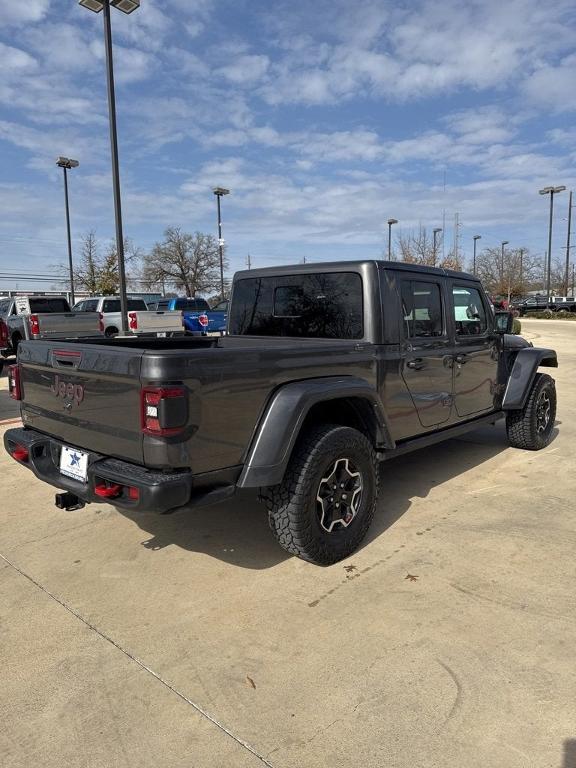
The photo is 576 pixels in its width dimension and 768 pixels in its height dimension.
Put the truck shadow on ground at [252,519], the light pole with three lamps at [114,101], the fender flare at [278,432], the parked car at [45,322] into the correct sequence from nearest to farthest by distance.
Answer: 1. the fender flare at [278,432]
2. the truck shadow on ground at [252,519]
3. the light pole with three lamps at [114,101]
4. the parked car at [45,322]

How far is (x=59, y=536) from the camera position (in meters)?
3.92

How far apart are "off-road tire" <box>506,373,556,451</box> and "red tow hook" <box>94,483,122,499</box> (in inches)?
171

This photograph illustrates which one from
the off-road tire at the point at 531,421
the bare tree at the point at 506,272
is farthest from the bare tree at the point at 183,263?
the off-road tire at the point at 531,421

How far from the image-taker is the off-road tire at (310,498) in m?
3.17

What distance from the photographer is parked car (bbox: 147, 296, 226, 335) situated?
63.0ft

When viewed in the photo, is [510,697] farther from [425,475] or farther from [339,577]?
[425,475]

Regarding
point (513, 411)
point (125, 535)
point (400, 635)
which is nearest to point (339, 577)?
→ point (400, 635)

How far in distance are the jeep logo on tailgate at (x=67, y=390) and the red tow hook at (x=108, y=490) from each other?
21.7 inches

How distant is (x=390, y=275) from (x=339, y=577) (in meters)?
2.05

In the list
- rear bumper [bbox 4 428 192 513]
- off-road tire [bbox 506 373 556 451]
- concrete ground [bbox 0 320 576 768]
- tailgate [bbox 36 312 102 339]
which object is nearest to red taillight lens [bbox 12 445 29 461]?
rear bumper [bbox 4 428 192 513]

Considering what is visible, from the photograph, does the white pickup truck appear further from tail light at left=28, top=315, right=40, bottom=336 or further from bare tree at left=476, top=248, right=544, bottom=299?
bare tree at left=476, top=248, right=544, bottom=299

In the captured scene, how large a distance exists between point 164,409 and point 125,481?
43cm

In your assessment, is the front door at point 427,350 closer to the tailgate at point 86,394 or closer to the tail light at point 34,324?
the tailgate at point 86,394

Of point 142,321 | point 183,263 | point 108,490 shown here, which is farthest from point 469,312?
point 183,263
